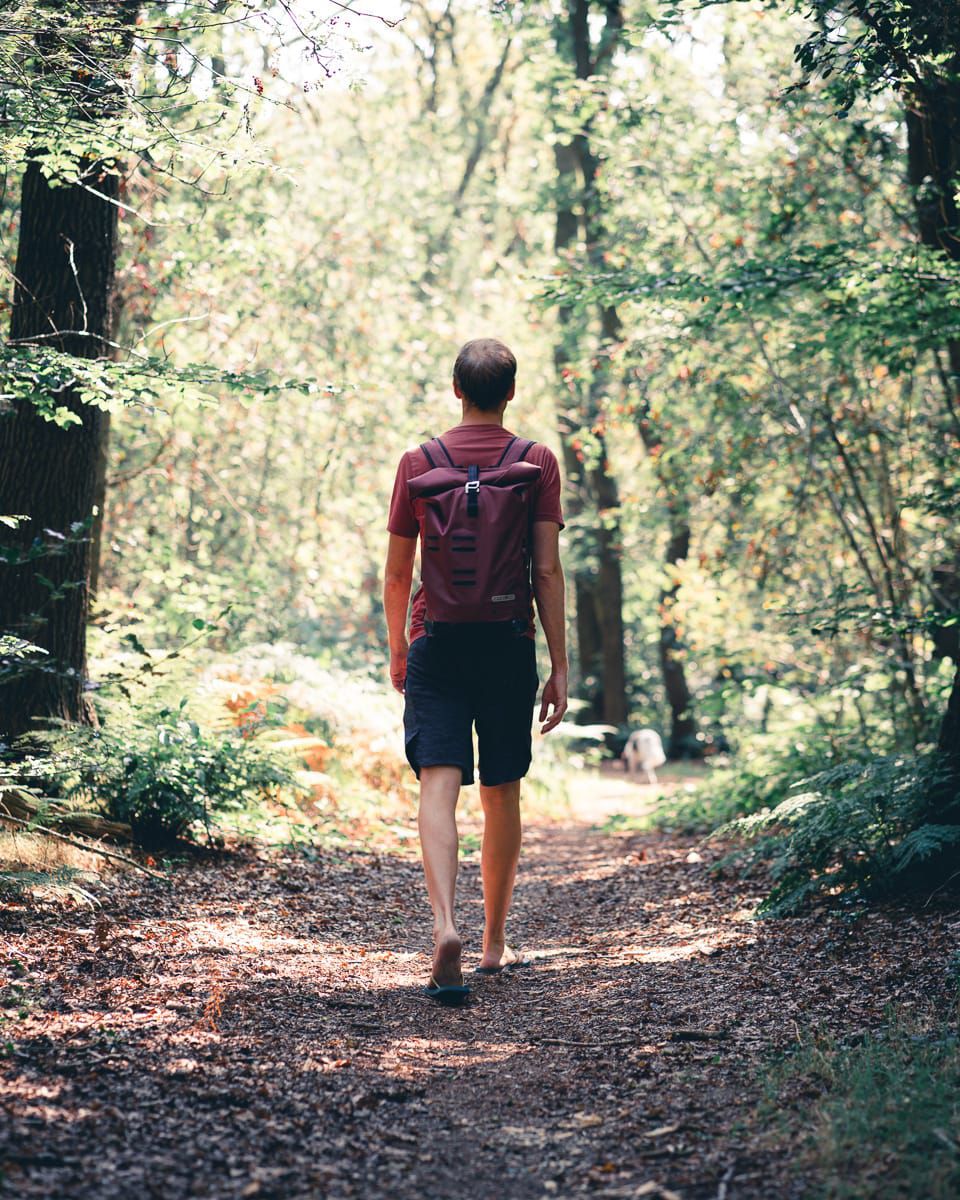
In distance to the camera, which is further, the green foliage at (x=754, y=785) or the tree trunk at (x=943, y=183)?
the green foliage at (x=754, y=785)

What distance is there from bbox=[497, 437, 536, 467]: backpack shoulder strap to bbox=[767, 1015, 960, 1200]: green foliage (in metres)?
2.11

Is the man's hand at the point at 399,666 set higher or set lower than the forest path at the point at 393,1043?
higher

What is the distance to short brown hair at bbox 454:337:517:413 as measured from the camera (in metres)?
4.27

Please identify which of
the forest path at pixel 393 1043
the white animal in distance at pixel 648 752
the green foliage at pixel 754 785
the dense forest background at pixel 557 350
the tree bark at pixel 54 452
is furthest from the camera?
the white animal in distance at pixel 648 752

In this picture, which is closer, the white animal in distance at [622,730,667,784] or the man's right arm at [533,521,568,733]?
the man's right arm at [533,521,568,733]

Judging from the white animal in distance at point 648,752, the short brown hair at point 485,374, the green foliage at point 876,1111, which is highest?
the short brown hair at point 485,374

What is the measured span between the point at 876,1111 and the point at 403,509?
2.43 m

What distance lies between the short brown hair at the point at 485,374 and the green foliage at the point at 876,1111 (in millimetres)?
2388

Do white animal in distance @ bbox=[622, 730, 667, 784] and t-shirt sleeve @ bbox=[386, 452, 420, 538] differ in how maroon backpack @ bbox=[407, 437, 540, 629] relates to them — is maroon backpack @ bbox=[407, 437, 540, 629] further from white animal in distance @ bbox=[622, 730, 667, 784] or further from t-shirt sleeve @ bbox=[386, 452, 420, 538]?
white animal in distance @ bbox=[622, 730, 667, 784]

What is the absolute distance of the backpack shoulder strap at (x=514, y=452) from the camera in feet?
13.6

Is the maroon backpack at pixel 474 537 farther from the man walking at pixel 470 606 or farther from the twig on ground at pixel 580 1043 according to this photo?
the twig on ground at pixel 580 1043

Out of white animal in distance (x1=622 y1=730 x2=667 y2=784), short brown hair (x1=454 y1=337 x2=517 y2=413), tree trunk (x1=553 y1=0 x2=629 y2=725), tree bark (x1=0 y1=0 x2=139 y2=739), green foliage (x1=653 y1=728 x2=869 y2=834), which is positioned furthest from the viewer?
tree trunk (x1=553 y1=0 x2=629 y2=725)

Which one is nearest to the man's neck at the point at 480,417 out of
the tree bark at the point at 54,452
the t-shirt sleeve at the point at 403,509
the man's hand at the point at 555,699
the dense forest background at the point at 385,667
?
the t-shirt sleeve at the point at 403,509

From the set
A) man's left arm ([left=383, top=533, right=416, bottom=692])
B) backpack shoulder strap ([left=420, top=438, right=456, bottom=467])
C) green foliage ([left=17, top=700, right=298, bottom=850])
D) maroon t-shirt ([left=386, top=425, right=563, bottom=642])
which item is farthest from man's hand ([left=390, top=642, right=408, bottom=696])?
green foliage ([left=17, top=700, right=298, bottom=850])
